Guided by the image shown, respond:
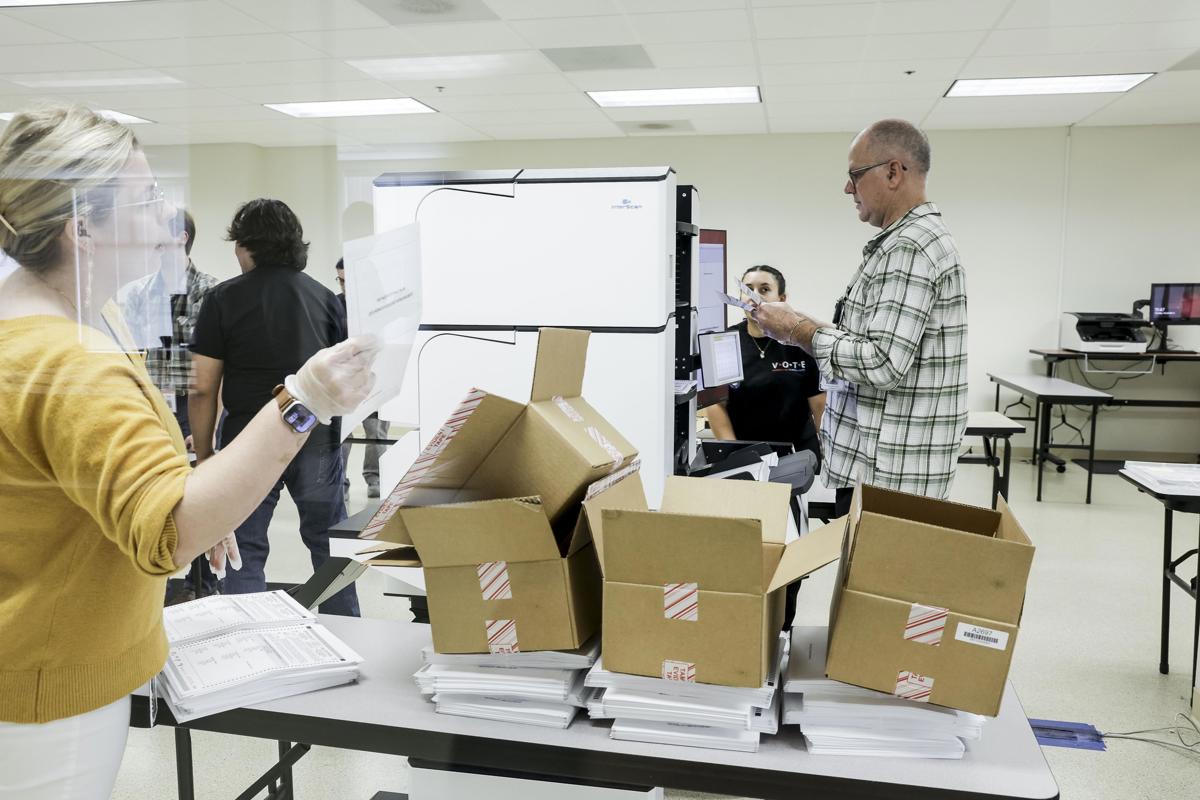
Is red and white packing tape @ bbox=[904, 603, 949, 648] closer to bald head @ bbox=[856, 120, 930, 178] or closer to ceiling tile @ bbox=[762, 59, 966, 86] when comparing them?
bald head @ bbox=[856, 120, 930, 178]

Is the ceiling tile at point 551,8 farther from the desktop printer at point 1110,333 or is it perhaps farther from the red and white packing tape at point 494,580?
the desktop printer at point 1110,333

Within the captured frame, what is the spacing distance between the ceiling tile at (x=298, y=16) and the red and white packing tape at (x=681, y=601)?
0.78m

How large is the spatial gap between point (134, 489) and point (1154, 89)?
6513 millimetres

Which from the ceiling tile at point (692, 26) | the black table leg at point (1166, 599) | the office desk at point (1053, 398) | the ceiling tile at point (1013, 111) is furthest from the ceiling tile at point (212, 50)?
the ceiling tile at point (1013, 111)

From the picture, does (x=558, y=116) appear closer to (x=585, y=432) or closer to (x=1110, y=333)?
(x=1110, y=333)

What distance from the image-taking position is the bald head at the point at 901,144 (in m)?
2.08

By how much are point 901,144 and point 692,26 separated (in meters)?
2.40

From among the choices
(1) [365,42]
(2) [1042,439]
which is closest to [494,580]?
(1) [365,42]

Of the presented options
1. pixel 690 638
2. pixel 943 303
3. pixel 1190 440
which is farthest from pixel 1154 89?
pixel 690 638

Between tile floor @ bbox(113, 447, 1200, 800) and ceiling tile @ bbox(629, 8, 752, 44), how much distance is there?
2.64 meters

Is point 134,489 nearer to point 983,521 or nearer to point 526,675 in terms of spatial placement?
point 526,675

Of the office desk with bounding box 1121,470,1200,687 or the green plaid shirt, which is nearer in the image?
the green plaid shirt

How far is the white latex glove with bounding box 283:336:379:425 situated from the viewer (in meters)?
0.87

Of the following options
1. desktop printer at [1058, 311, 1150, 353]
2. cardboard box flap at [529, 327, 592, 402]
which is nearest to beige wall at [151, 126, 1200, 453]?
desktop printer at [1058, 311, 1150, 353]
